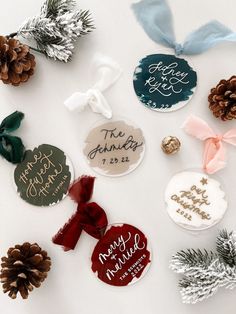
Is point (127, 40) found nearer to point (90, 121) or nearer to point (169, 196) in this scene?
point (90, 121)

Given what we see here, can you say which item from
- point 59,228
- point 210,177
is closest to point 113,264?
point 59,228

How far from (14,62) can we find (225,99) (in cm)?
38

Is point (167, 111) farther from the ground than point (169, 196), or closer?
farther from the ground

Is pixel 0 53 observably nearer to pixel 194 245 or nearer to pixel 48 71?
pixel 48 71

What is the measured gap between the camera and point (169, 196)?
804 mm

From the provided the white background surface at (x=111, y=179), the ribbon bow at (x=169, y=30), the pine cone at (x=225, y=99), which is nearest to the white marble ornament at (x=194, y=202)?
the white background surface at (x=111, y=179)

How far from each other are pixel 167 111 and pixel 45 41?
0.26 m

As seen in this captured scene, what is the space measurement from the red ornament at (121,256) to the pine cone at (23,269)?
0.32 ft

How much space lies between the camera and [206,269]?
75 centimetres

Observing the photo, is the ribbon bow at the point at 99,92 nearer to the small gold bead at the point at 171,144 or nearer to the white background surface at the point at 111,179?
the white background surface at the point at 111,179

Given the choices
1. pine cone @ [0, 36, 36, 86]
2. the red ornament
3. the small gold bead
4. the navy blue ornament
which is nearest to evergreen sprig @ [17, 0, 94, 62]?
pine cone @ [0, 36, 36, 86]

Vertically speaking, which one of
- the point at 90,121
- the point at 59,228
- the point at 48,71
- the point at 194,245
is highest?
the point at 48,71

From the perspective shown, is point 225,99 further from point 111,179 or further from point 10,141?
point 10,141

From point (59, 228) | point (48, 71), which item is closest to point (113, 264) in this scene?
point (59, 228)
